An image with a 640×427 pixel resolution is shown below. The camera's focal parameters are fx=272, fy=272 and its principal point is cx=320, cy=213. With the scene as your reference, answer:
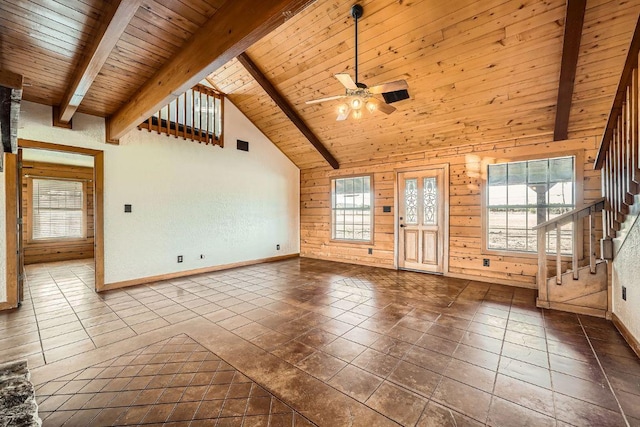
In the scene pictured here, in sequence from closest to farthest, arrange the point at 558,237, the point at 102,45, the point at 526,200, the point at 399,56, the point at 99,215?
the point at 102,45 < the point at 558,237 < the point at 399,56 < the point at 99,215 < the point at 526,200

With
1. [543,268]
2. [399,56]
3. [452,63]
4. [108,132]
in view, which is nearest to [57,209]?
[108,132]

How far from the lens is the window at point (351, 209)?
6.21 metres

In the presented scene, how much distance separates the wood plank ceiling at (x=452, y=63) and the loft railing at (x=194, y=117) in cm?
42

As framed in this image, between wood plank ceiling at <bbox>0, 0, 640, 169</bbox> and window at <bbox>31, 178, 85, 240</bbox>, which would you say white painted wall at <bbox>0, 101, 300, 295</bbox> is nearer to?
wood plank ceiling at <bbox>0, 0, 640, 169</bbox>

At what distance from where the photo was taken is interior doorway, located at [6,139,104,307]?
3.46 m

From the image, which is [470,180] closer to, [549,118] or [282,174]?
[549,118]

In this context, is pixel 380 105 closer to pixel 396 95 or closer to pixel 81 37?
pixel 396 95

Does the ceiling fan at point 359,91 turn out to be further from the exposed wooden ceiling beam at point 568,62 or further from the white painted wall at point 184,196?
the white painted wall at point 184,196

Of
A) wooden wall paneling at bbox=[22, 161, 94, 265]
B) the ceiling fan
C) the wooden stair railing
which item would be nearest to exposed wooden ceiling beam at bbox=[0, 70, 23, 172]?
the ceiling fan

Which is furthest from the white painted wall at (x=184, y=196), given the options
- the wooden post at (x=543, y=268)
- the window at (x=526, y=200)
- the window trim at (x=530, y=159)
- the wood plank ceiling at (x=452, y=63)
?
the wooden post at (x=543, y=268)

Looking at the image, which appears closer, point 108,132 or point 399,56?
point 399,56

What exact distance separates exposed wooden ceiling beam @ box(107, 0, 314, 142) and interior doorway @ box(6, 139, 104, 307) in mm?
1716

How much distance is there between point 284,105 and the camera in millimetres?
5156

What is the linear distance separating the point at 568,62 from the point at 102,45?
179 inches
